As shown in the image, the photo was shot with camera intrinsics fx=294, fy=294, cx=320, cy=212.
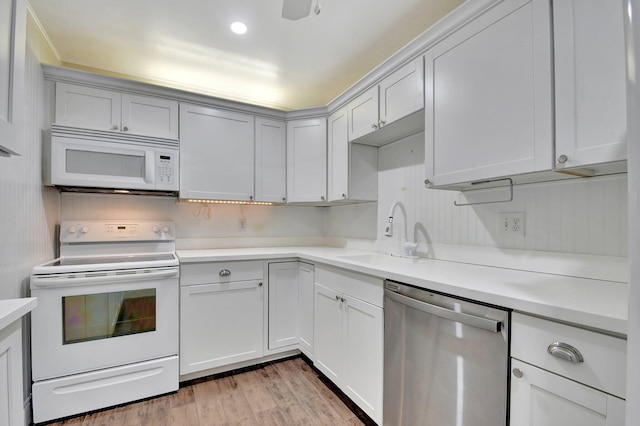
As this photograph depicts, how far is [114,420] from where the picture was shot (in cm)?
175

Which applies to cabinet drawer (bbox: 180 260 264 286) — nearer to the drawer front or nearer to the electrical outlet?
the drawer front

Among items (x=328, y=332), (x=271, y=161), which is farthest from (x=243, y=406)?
(x=271, y=161)

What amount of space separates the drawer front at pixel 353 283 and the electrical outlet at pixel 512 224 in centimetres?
73

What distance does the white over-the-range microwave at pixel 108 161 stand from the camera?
2016mm

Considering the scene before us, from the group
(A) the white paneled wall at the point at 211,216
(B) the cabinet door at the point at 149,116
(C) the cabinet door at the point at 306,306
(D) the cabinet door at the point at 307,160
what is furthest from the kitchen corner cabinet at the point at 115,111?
(C) the cabinet door at the point at 306,306

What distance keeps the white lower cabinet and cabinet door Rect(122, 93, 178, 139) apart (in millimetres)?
2591

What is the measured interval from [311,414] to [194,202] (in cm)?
198

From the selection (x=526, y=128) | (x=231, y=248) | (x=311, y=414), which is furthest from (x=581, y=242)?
(x=231, y=248)

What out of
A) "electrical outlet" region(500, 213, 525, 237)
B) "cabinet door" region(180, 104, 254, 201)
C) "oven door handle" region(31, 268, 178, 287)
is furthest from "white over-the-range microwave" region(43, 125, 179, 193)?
"electrical outlet" region(500, 213, 525, 237)

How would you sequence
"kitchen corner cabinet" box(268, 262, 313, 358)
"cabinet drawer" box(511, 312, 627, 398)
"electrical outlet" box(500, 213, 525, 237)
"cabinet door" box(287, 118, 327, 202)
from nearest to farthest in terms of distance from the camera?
1. "cabinet drawer" box(511, 312, 627, 398)
2. "electrical outlet" box(500, 213, 525, 237)
3. "kitchen corner cabinet" box(268, 262, 313, 358)
4. "cabinet door" box(287, 118, 327, 202)

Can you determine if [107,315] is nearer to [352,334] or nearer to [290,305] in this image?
[290,305]

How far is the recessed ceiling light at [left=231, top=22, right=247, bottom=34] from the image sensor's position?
1.98 meters

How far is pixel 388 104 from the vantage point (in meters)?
1.97

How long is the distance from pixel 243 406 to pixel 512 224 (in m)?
1.94
